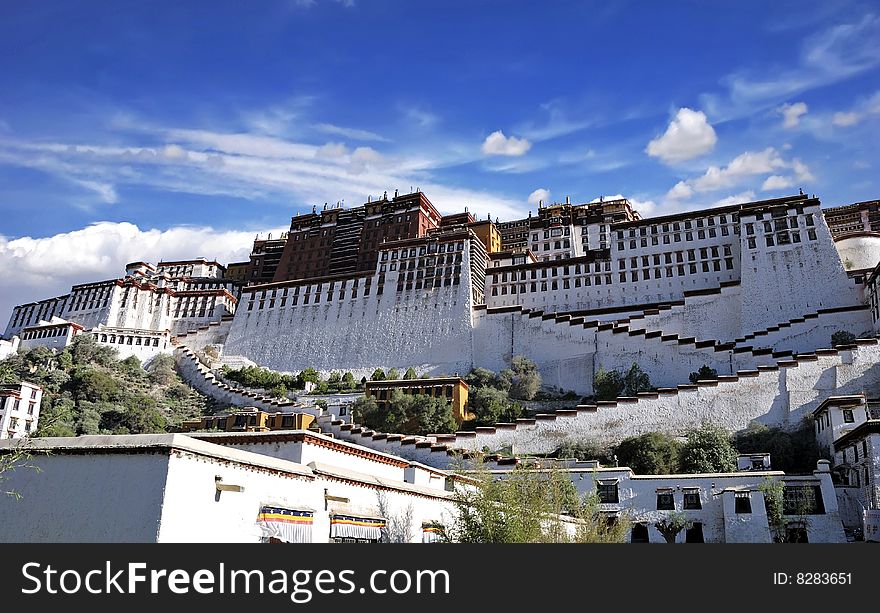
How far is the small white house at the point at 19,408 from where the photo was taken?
4822 cm

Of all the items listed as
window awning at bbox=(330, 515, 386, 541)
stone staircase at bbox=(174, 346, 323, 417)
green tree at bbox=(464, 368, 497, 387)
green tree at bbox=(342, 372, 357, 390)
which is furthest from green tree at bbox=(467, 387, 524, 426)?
window awning at bbox=(330, 515, 386, 541)

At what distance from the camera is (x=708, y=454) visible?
33188 millimetres

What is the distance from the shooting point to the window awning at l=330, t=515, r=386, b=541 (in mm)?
16781

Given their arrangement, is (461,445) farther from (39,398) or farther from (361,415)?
(39,398)

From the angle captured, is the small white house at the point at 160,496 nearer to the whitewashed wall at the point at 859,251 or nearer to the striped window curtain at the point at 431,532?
the striped window curtain at the point at 431,532

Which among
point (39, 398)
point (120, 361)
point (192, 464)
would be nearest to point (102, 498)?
point (192, 464)

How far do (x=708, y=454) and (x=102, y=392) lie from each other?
42.5m

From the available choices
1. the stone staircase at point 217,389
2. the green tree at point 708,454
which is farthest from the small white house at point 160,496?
the stone staircase at point 217,389

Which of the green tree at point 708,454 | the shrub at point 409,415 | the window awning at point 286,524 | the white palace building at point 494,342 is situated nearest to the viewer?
the white palace building at point 494,342

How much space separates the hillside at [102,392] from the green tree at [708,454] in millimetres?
30580

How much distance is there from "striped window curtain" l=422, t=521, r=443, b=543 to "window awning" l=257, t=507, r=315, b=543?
4898mm

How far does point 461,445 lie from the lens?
4031cm

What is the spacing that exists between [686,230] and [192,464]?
56.3 m

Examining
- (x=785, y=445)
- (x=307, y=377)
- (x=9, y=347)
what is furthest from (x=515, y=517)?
(x=9, y=347)
